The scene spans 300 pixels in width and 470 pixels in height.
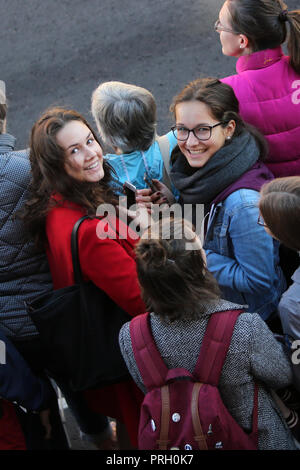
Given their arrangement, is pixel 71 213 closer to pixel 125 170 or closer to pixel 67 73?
pixel 125 170

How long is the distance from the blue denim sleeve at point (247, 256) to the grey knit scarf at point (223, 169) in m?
0.14

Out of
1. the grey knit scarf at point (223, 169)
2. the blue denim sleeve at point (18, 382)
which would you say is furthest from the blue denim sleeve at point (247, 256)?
the blue denim sleeve at point (18, 382)

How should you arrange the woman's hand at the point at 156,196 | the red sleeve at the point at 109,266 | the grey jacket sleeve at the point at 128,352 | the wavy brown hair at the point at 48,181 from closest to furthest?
the grey jacket sleeve at the point at 128,352 → the red sleeve at the point at 109,266 → the wavy brown hair at the point at 48,181 → the woman's hand at the point at 156,196

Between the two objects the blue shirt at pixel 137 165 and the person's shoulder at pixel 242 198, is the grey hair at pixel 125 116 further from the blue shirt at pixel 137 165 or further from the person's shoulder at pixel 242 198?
the person's shoulder at pixel 242 198

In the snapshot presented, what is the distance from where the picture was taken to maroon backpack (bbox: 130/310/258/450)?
1730 mm

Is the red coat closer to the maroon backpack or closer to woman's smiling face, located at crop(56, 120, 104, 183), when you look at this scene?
woman's smiling face, located at crop(56, 120, 104, 183)

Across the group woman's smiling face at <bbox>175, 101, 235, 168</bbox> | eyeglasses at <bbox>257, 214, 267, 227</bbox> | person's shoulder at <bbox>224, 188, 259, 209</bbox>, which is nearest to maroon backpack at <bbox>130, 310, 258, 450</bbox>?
eyeglasses at <bbox>257, 214, 267, 227</bbox>

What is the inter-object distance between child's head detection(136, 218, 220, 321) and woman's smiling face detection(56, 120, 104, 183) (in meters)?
0.60

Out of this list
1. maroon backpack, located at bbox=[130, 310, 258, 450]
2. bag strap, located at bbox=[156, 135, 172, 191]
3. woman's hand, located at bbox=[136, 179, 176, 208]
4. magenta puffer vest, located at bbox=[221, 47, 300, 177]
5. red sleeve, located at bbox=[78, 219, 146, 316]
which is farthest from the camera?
bag strap, located at bbox=[156, 135, 172, 191]

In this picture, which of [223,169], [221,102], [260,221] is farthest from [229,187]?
[221,102]

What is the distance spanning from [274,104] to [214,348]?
4.13 ft

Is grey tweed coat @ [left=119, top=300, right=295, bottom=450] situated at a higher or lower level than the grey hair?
lower

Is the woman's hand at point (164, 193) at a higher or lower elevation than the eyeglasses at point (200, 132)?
lower

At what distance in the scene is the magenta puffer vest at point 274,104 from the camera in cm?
244
